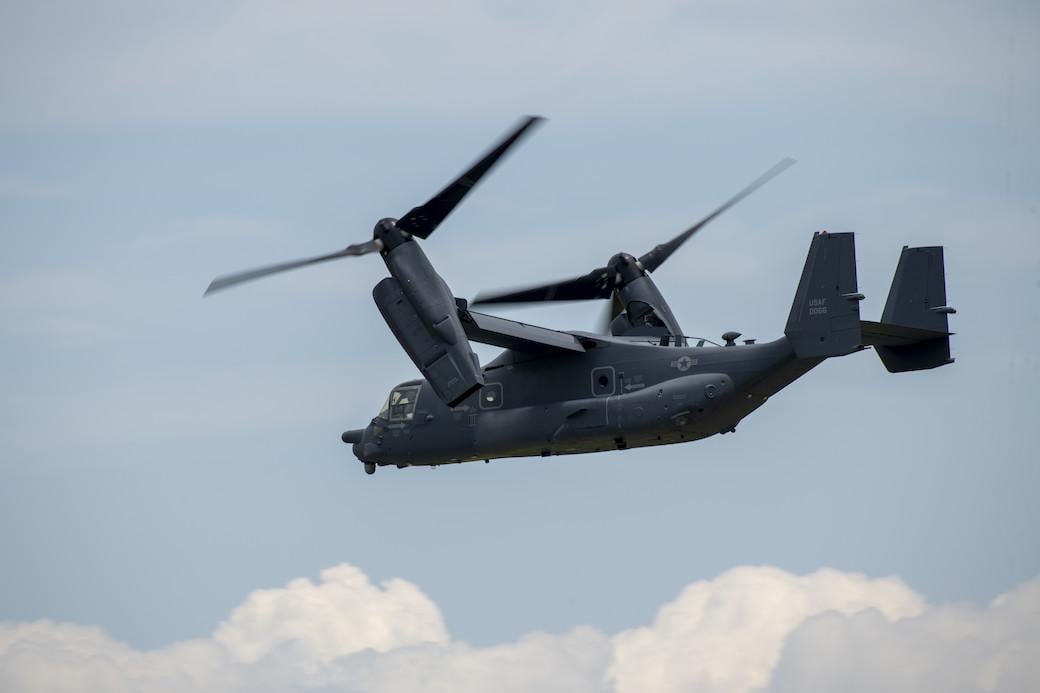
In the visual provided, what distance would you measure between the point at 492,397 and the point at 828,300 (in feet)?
34.9

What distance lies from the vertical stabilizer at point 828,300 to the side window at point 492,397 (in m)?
9.32

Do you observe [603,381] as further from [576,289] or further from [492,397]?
[576,289]

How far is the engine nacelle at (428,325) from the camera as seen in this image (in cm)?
5050

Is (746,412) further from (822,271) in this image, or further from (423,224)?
(423,224)

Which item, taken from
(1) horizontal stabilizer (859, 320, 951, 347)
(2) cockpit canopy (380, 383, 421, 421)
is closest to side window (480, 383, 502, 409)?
(2) cockpit canopy (380, 383, 421, 421)

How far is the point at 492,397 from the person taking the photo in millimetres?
55000

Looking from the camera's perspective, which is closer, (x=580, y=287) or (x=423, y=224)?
(x=423, y=224)

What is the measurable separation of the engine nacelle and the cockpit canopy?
596 cm

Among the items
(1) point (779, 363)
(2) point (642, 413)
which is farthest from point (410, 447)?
(1) point (779, 363)

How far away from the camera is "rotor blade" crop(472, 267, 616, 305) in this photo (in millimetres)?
59000

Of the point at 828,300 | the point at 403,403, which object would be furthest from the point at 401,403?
the point at 828,300

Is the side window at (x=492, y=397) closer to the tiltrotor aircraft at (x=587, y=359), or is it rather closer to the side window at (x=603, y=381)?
the tiltrotor aircraft at (x=587, y=359)

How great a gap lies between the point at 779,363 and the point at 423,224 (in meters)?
10.2

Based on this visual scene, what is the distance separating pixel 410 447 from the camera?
186 ft
